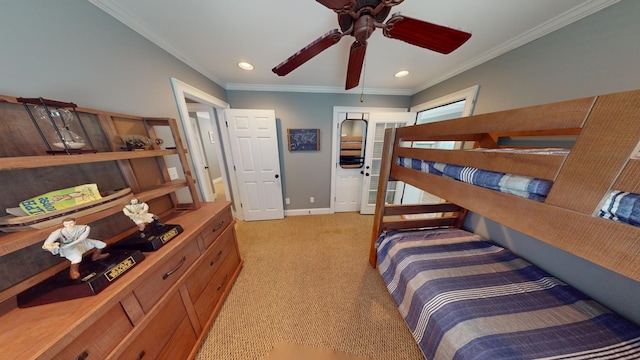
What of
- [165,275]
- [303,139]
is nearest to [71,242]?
[165,275]

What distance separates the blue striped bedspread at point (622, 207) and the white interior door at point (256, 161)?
2610 millimetres

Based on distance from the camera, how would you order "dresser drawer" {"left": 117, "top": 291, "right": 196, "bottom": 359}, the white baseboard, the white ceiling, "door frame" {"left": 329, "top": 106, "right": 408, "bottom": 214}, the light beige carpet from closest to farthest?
"dresser drawer" {"left": 117, "top": 291, "right": 196, "bottom": 359} → the white ceiling → the light beige carpet → "door frame" {"left": 329, "top": 106, "right": 408, "bottom": 214} → the white baseboard

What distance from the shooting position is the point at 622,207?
1.48 ft

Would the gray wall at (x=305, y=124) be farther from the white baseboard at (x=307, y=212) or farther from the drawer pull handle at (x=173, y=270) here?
the drawer pull handle at (x=173, y=270)

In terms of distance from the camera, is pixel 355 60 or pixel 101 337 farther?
pixel 355 60

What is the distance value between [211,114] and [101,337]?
248 centimetres

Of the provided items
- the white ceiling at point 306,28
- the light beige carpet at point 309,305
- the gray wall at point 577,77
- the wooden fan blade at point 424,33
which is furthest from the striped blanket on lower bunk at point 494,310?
the white ceiling at point 306,28

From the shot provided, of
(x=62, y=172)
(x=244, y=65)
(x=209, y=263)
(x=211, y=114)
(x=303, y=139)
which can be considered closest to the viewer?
(x=62, y=172)

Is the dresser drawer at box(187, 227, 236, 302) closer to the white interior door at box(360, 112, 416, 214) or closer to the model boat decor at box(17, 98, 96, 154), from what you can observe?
the model boat decor at box(17, 98, 96, 154)

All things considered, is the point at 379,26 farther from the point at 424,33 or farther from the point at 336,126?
the point at 336,126

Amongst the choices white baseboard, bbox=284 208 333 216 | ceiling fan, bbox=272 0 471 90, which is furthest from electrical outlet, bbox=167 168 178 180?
white baseboard, bbox=284 208 333 216

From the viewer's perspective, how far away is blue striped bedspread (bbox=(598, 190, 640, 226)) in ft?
1.44

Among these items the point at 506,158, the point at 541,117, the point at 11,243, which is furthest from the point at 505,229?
the point at 11,243

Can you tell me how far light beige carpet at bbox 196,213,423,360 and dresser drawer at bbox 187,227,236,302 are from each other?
0.38 metres
